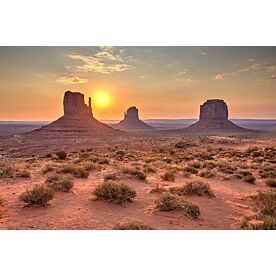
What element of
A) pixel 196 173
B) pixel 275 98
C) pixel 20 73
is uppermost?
pixel 20 73

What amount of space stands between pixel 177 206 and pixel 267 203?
222cm

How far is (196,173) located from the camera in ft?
35.2

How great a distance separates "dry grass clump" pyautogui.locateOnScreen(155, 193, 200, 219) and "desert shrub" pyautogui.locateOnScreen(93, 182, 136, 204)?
81 centimetres

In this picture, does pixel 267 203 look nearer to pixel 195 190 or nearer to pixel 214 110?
pixel 195 190

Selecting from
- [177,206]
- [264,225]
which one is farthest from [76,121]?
[264,225]

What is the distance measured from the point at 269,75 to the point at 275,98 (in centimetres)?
139

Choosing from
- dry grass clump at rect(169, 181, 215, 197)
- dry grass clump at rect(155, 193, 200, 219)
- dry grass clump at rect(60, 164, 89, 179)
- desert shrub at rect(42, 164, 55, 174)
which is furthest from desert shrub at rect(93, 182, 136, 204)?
desert shrub at rect(42, 164, 55, 174)

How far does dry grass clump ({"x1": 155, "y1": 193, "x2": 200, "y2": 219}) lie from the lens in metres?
5.37

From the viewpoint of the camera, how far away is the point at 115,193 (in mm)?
5977

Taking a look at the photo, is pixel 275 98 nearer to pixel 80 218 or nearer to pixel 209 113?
pixel 80 218

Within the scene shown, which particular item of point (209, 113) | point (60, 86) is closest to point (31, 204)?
point (60, 86)

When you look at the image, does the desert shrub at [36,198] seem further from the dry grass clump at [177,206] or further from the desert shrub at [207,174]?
the desert shrub at [207,174]

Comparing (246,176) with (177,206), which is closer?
(177,206)

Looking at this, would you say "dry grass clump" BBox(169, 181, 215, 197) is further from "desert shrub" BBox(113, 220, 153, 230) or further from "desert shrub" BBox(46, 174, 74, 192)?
"desert shrub" BBox(46, 174, 74, 192)
